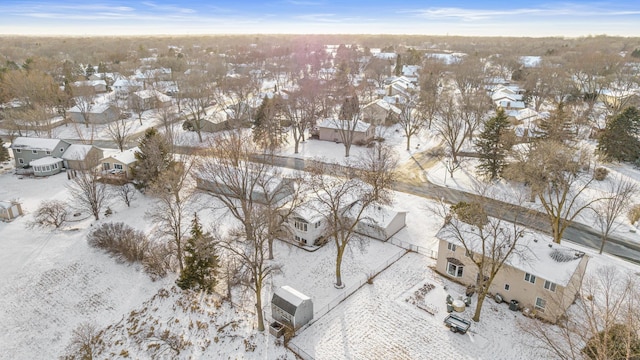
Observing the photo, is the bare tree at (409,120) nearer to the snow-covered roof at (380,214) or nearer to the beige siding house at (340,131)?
the beige siding house at (340,131)

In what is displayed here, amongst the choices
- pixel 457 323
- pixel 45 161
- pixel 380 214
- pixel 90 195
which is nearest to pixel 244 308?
pixel 457 323

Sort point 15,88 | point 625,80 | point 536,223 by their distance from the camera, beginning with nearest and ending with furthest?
point 536,223, point 15,88, point 625,80

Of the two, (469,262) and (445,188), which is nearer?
(469,262)

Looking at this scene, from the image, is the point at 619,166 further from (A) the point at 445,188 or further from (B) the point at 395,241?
(B) the point at 395,241

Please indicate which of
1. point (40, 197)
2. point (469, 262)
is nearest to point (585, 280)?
point (469, 262)

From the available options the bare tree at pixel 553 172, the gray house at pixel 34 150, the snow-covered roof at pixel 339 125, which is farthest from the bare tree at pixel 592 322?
the gray house at pixel 34 150

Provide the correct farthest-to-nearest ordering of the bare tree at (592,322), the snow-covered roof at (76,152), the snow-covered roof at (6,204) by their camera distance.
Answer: the snow-covered roof at (76,152), the snow-covered roof at (6,204), the bare tree at (592,322)

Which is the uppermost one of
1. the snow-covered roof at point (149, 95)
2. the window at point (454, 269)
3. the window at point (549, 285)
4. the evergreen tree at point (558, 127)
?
the evergreen tree at point (558, 127)
